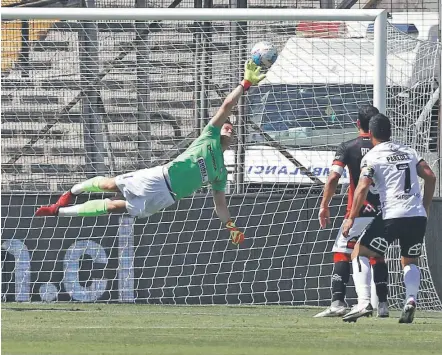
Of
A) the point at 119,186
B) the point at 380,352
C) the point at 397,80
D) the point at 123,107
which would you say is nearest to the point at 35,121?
the point at 123,107

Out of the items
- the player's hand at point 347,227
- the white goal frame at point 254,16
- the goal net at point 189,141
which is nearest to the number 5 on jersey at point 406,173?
the player's hand at point 347,227

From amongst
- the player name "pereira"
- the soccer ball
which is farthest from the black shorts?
the soccer ball

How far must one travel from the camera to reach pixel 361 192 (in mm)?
11438

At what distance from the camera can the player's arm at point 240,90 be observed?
12.6 m

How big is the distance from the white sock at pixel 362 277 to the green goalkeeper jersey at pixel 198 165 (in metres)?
1.76

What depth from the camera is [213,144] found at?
12.8 m

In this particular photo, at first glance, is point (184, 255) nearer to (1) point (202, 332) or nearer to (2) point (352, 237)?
(2) point (352, 237)

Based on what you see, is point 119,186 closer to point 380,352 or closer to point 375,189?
point 375,189

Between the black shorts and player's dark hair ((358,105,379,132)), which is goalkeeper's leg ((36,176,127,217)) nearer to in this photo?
player's dark hair ((358,105,379,132))

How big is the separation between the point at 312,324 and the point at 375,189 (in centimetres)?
169

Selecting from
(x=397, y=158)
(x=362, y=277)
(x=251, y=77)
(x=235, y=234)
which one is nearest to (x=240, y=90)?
(x=251, y=77)

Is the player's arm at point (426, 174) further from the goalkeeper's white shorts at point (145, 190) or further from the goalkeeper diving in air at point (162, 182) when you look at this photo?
the goalkeeper's white shorts at point (145, 190)

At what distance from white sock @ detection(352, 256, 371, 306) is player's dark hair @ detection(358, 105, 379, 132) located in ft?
4.14

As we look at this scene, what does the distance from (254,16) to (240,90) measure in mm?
1243
